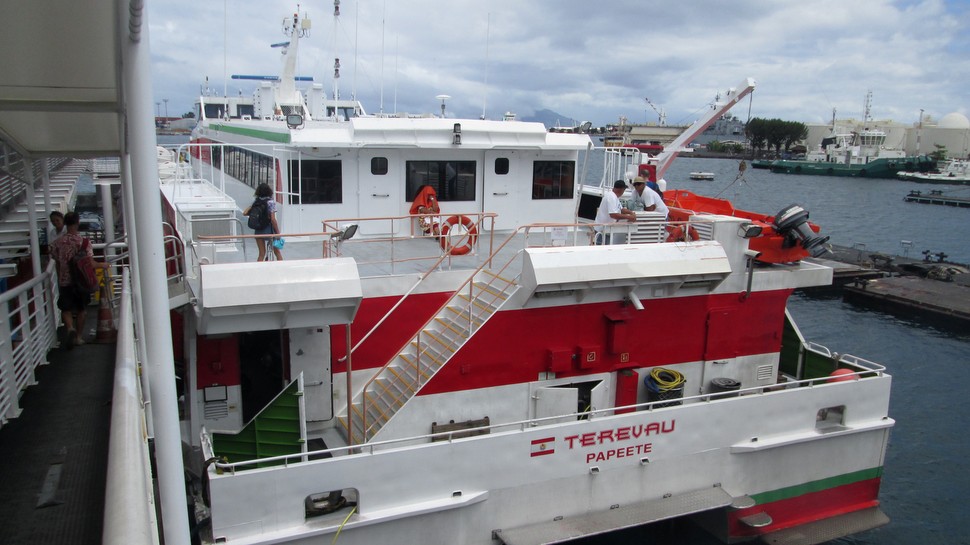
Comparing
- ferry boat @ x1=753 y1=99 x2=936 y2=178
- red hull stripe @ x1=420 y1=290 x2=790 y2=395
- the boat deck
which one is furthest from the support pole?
ferry boat @ x1=753 y1=99 x2=936 y2=178

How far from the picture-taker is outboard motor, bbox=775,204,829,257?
11.0 meters

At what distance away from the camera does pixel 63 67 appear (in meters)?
4.14

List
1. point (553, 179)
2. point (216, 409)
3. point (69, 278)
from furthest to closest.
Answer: point (553, 179) → point (216, 409) → point (69, 278)

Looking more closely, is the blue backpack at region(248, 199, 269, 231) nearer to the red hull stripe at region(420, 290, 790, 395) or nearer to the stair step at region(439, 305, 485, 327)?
the red hull stripe at region(420, 290, 790, 395)

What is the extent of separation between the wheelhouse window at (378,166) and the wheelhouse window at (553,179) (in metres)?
3.12

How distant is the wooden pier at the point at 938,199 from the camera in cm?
7100

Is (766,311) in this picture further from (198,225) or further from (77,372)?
(77,372)

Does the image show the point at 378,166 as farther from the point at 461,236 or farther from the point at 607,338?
the point at 607,338

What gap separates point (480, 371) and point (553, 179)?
5.42 metres

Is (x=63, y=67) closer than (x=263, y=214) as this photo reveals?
Yes

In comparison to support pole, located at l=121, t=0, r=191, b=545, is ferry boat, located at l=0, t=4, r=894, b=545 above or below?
below

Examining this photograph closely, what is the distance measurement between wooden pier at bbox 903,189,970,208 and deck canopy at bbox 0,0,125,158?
83.6 metres

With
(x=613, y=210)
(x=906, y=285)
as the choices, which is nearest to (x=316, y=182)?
(x=613, y=210)

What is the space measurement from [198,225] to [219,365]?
244 cm
